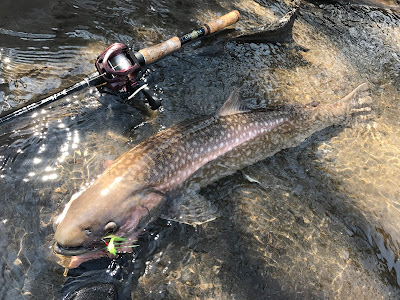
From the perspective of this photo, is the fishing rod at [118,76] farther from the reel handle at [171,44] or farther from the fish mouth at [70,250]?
the fish mouth at [70,250]

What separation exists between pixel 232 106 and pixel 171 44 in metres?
1.49

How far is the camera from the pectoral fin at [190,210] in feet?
11.9

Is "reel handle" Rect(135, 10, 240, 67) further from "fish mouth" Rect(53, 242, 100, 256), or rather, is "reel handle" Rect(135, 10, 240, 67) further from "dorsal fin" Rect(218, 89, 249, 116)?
"fish mouth" Rect(53, 242, 100, 256)

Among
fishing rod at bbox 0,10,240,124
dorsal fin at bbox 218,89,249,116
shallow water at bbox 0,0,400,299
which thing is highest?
fishing rod at bbox 0,10,240,124

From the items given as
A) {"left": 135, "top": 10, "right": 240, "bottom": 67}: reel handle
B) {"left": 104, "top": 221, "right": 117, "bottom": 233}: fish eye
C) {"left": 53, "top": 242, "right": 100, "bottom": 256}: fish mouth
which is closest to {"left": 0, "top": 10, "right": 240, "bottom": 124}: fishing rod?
{"left": 135, "top": 10, "right": 240, "bottom": 67}: reel handle

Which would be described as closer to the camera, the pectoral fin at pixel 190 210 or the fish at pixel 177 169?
the fish at pixel 177 169

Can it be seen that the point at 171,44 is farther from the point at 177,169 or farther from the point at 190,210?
the point at 190,210

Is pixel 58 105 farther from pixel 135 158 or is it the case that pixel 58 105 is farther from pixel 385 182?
pixel 385 182

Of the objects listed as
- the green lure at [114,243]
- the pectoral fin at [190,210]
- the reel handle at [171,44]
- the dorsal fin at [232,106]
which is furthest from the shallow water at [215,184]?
the dorsal fin at [232,106]

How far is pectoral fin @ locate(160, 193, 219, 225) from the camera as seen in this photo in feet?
11.9

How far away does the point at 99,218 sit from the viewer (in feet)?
9.75

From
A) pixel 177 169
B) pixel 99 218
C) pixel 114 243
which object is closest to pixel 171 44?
pixel 177 169

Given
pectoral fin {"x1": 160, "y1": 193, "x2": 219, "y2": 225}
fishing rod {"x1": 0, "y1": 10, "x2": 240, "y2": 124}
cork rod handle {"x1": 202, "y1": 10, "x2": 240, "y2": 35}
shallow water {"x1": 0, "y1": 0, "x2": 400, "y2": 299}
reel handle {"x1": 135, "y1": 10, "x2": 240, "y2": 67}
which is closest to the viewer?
shallow water {"x1": 0, "y1": 0, "x2": 400, "y2": 299}

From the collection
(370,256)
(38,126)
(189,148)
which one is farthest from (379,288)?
(38,126)
